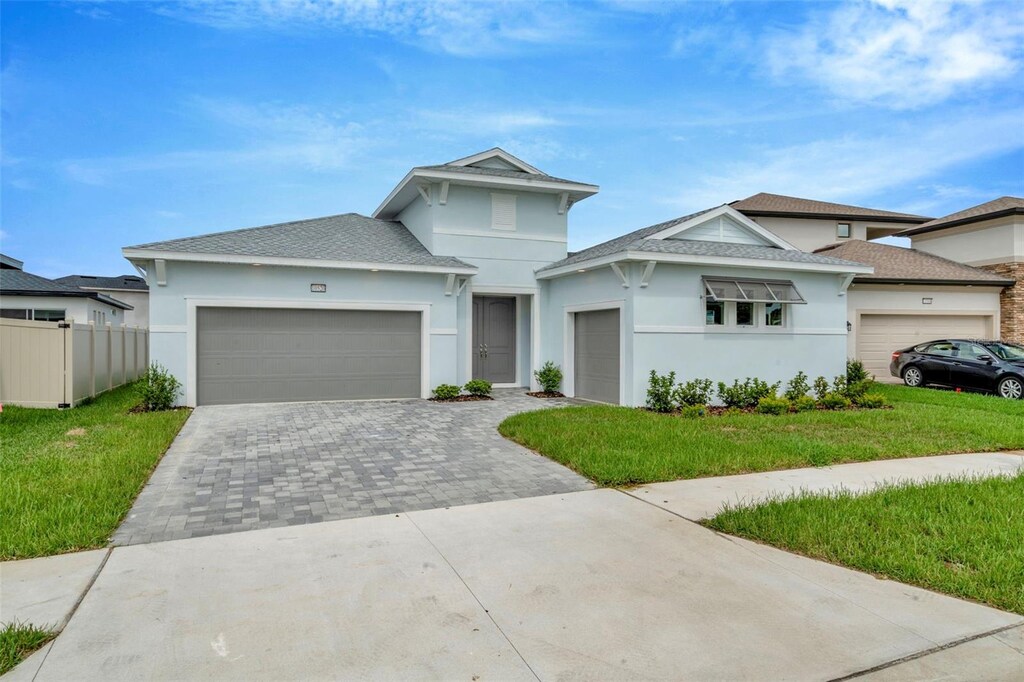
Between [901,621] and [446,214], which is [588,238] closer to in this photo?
[446,214]

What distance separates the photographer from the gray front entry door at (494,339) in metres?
15.8

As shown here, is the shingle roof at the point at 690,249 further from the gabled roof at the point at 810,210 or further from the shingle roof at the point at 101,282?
the shingle roof at the point at 101,282

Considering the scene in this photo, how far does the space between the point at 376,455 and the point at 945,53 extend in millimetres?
13071

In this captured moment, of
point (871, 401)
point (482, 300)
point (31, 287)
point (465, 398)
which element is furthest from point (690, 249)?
point (31, 287)

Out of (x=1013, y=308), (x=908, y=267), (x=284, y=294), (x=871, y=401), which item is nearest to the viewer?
(x=871, y=401)

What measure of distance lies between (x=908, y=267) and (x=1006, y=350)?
4457mm

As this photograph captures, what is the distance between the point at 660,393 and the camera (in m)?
12.0

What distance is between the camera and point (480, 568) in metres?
4.06

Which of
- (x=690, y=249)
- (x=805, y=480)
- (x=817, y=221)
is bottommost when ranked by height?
(x=805, y=480)

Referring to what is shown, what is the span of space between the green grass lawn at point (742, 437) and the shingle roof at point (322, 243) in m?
5.63

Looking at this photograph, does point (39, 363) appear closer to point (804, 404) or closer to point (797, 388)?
point (804, 404)

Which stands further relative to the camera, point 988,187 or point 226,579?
point 988,187

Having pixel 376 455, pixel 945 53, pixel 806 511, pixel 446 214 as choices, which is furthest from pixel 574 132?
pixel 806 511

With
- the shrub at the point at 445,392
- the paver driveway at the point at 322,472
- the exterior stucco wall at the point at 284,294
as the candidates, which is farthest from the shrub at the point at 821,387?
the exterior stucco wall at the point at 284,294
